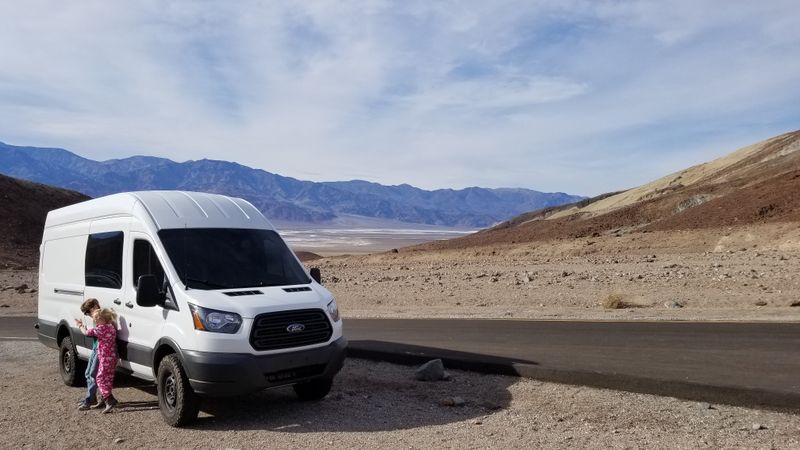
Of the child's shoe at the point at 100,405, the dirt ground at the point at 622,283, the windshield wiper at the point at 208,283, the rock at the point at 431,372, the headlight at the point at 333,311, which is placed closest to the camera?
the windshield wiper at the point at 208,283

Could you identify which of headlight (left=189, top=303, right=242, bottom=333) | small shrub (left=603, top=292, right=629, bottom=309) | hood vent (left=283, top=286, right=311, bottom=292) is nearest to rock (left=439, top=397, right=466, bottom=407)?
hood vent (left=283, top=286, right=311, bottom=292)

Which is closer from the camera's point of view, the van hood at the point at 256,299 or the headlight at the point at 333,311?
the van hood at the point at 256,299

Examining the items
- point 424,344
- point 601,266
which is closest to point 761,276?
point 601,266

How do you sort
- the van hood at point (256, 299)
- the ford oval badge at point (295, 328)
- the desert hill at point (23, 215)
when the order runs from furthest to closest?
the desert hill at point (23, 215) → the ford oval badge at point (295, 328) → the van hood at point (256, 299)

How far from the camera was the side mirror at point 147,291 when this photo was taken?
7.46 m

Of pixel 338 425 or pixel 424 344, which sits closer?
pixel 338 425

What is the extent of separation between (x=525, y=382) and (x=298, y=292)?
3.37 metres

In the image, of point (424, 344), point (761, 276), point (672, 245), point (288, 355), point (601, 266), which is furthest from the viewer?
point (672, 245)

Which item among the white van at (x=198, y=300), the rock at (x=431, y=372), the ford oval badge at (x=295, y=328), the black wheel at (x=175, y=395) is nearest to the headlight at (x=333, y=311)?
the white van at (x=198, y=300)

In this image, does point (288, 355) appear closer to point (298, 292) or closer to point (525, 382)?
point (298, 292)

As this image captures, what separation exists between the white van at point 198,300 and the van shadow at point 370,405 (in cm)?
35

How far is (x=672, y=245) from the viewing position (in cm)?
3975

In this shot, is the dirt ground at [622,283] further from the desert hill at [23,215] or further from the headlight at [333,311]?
the desert hill at [23,215]

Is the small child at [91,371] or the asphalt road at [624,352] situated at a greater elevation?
the small child at [91,371]
